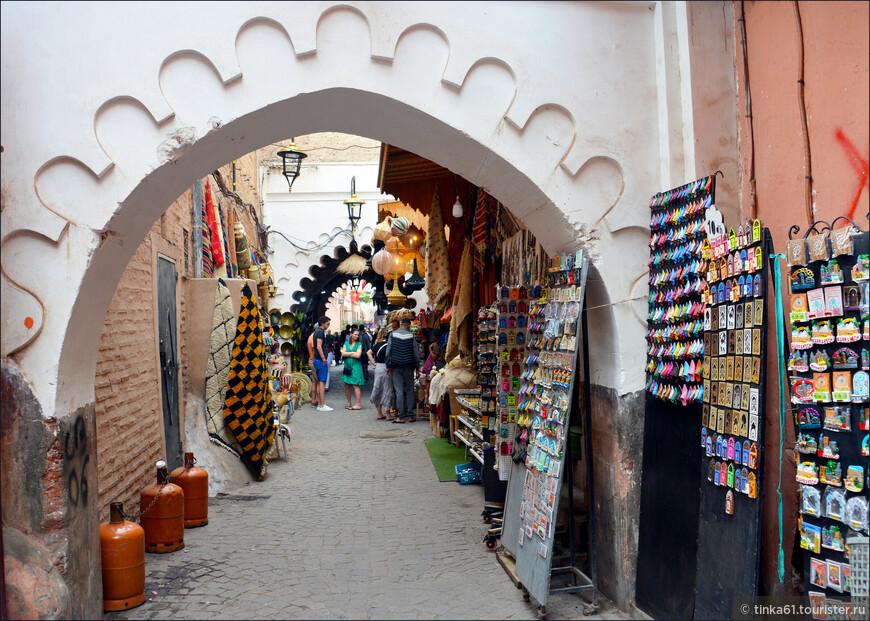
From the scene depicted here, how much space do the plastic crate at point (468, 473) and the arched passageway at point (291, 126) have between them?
319 cm

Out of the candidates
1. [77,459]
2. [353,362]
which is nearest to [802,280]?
[77,459]

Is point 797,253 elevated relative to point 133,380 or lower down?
elevated

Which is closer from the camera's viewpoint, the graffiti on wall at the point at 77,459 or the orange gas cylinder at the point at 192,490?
the graffiti on wall at the point at 77,459

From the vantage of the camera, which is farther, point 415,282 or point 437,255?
point 415,282

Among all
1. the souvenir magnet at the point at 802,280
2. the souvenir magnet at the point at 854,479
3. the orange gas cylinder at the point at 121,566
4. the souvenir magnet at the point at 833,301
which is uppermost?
the souvenir magnet at the point at 802,280

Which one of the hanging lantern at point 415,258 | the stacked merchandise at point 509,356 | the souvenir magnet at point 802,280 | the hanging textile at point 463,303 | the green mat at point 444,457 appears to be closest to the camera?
the souvenir magnet at point 802,280

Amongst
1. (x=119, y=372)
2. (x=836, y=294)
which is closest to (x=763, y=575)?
(x=836, y=294)

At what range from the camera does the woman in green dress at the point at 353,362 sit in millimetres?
13391

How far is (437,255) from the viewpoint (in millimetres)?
9320

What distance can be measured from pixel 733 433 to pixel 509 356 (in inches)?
89.0

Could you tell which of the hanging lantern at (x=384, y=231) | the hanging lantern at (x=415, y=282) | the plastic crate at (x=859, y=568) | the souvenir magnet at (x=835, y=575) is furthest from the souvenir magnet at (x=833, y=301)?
the hanging lantern at (x=415, y=282)

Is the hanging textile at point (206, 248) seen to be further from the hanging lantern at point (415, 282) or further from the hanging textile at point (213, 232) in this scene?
the hanging lantern at point (415, 282)

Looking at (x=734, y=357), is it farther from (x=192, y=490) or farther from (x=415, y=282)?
(x=415, y=282)

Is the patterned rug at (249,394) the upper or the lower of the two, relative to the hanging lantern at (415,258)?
lower
